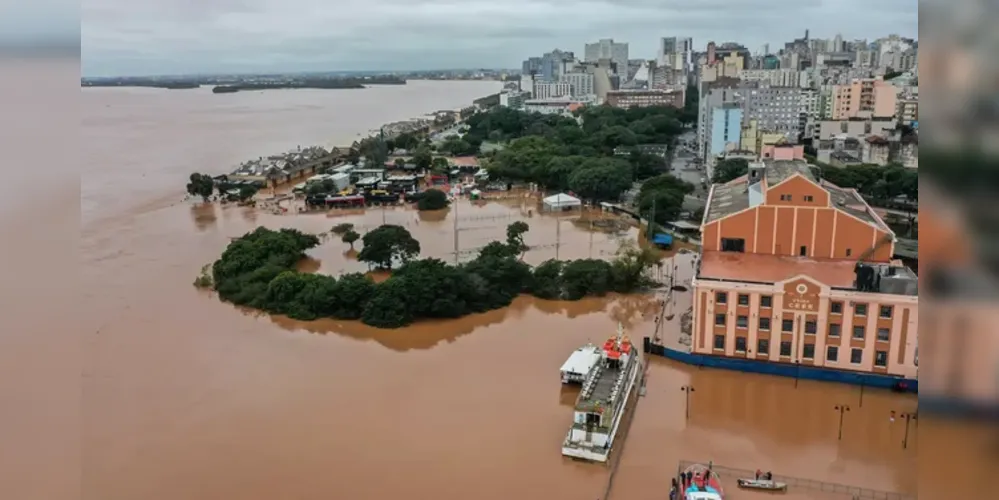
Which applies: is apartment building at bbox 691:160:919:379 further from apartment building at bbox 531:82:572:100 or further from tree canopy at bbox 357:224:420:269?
apartment building at bbox 531:82:572:100

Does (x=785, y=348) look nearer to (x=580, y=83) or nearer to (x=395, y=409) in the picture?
(x=395, y=409)

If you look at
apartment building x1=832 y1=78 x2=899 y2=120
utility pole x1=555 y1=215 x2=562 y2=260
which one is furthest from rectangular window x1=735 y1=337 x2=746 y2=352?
apartment building x1=832 y1=78 x2=899 y2=120

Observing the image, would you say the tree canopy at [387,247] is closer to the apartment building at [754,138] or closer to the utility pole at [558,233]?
the utility pole at [558,233]

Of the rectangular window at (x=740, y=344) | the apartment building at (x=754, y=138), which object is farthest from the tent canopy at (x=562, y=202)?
the rectangular window at (x=740, y=344)

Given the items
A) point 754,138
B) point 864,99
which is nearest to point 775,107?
point 864,99

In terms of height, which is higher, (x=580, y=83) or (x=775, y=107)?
(x=580, y=83)
